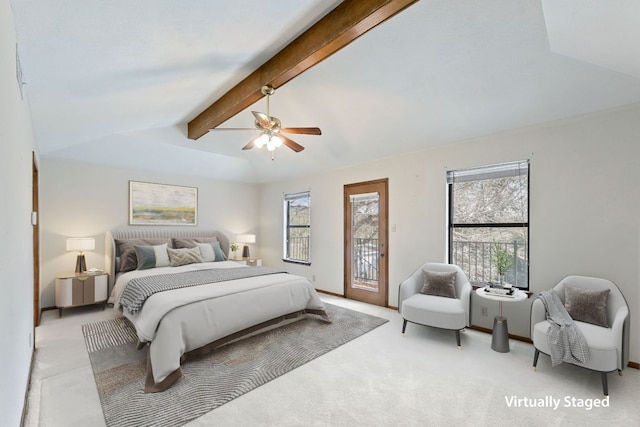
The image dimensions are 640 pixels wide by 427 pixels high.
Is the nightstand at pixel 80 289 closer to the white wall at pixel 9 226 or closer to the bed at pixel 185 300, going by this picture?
the bed at pixel 185 300

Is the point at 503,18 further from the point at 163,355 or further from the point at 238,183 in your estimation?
the point at 238,183

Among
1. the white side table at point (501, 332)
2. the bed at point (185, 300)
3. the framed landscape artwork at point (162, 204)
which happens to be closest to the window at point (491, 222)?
the white side table at point (501, 332)

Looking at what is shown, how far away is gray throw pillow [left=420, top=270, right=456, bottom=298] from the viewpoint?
3.64 m

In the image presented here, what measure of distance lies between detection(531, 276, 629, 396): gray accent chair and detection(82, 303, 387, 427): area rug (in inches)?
70.5

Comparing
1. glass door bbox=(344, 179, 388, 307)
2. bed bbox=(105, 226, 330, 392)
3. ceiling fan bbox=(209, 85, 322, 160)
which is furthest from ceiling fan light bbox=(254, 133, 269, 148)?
glass door bbox=(344, 179, 388, 307)

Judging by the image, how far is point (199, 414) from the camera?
81.0 inches

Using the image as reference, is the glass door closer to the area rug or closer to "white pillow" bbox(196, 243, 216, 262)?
the area rug

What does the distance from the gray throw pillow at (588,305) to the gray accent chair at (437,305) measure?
0.92 meters

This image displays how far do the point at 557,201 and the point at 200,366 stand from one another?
4.15 meters

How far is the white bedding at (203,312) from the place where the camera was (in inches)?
97.7

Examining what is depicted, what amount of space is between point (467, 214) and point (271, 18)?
338cm

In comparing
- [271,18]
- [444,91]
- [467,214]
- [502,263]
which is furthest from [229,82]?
[502,263]

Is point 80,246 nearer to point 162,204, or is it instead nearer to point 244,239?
point 162,204

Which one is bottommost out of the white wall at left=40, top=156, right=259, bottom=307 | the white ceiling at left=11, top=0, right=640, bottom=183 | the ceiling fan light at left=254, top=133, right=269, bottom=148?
the white wall at left=40, top=156, right=259, bottom=307
